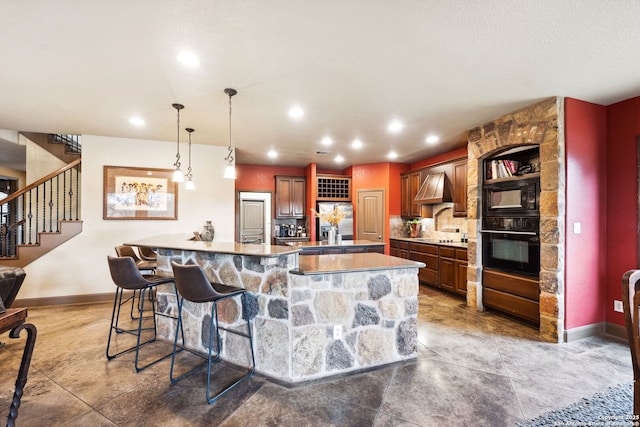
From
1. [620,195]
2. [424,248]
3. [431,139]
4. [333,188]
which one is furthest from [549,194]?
[333,188]

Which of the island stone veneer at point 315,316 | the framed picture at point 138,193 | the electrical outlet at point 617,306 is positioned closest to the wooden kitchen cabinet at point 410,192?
the electrical outlet at point 617,306

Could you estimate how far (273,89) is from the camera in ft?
9.07

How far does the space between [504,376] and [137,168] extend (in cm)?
544

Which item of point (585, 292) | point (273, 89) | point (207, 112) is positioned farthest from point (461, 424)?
point (207, 112)

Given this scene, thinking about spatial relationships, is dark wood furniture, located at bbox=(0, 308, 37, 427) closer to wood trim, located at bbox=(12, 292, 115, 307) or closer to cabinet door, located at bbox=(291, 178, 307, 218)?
wood trim, located at bbox=(12, 292, 115, 307)

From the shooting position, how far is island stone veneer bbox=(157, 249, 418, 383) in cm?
221

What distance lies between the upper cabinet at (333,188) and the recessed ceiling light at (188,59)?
4.22 meters

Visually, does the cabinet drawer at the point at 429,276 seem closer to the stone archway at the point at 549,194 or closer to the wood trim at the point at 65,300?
the stone archway at the point at 549,194

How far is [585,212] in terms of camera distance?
302cm

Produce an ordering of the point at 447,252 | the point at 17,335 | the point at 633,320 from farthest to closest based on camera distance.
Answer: the point at 447,252, the point at 17,335, the point at 633,320

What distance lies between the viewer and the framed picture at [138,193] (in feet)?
14.3

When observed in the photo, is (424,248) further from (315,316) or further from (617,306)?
(315,316)

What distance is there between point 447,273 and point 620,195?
2315 mm

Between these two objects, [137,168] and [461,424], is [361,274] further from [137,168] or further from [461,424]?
[137,168]
